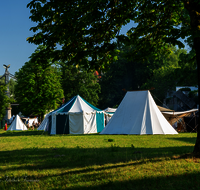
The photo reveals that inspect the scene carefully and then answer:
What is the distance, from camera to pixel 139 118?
20453mm

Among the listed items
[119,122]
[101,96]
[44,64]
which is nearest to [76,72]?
[101,96]

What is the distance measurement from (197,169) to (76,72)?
52.2 meters

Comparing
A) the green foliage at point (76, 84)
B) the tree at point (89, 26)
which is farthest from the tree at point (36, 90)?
the tree at point (89, 26)

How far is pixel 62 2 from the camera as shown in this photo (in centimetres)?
663

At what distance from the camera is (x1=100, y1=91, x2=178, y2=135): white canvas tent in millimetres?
19812

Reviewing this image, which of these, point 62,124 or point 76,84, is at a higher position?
point 76,84

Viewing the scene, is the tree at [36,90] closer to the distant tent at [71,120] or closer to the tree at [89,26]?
the distant tent at [71,120]

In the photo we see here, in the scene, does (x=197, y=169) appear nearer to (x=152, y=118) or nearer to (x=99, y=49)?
(x=99, y=49)

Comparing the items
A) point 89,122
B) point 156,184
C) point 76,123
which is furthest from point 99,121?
point 156,184

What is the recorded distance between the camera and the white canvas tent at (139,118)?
65.0ft

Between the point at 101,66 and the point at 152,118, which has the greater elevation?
the point at 101,66

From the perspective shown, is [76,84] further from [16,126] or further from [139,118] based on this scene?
[139,118]

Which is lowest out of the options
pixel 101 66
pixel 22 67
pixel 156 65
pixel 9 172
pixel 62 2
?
pixel 9 172

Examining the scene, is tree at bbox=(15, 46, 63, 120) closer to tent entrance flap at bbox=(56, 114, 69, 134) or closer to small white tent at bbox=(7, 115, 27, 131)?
small white tent at bbox=(7, 115, 27, 131)
